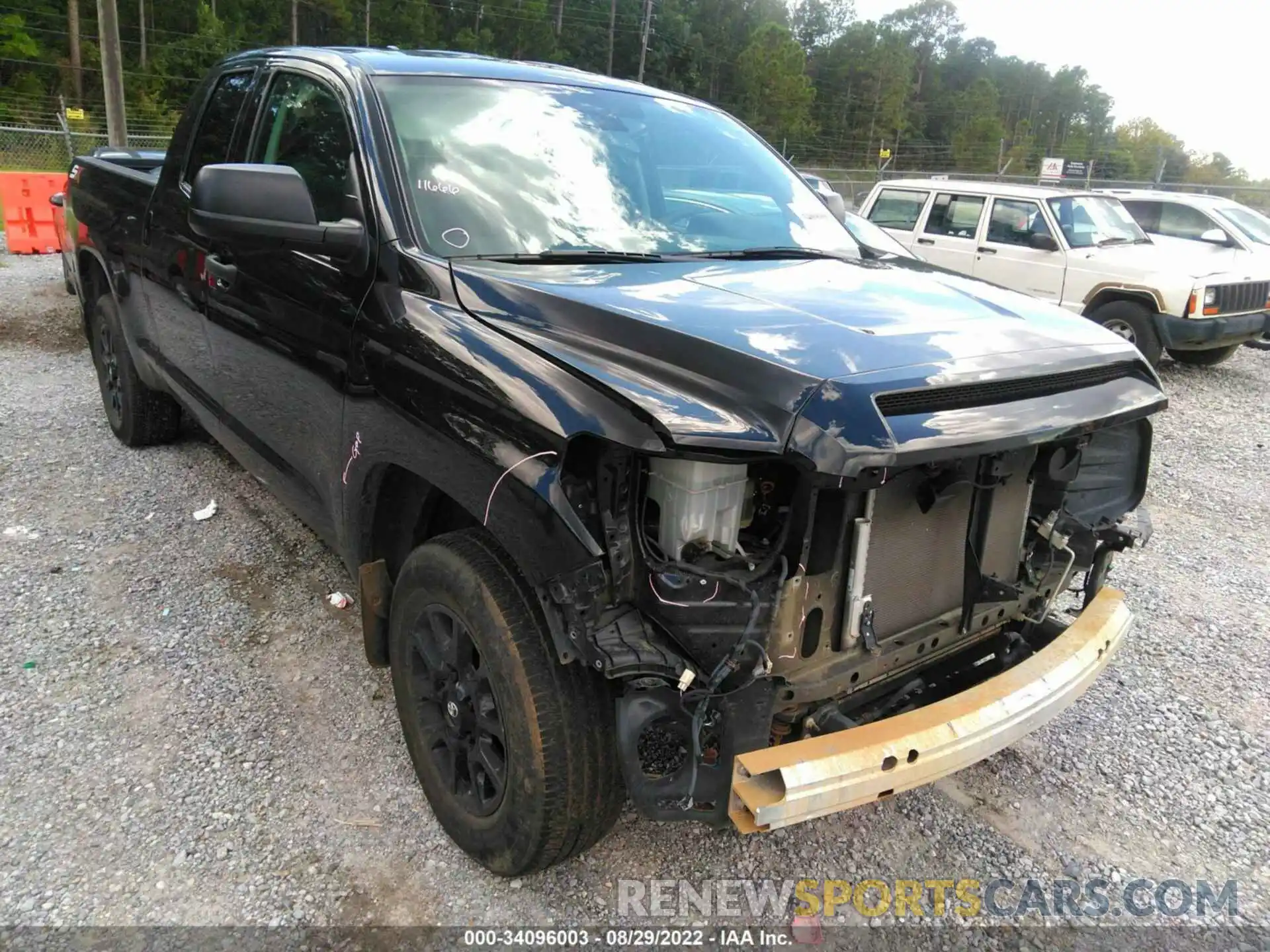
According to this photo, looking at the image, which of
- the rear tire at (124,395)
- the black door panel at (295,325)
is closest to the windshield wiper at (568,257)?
the black door panel at (295,325)

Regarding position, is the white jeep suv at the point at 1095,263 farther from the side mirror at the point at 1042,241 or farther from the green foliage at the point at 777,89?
the green foliage at the point at 777,89

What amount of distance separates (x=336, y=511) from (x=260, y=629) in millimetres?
1020

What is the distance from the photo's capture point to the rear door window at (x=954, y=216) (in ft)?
33.1

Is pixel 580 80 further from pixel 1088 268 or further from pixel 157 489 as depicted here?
pixel 1088 268

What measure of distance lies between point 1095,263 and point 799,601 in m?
8.61

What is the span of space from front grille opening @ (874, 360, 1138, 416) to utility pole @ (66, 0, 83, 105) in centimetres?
4725

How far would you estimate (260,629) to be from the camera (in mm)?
3564

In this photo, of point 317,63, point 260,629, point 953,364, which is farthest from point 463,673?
point 317,63

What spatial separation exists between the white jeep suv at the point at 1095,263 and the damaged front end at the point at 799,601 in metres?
7.52

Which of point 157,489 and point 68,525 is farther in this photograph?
point 157,489

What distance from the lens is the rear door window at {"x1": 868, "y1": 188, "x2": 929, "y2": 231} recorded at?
10.7 meters

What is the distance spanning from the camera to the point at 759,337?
1997 millimetres

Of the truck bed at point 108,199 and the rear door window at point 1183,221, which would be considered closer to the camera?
the truck bed at point 108,199

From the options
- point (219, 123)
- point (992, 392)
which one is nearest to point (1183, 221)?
point (992, 392)
